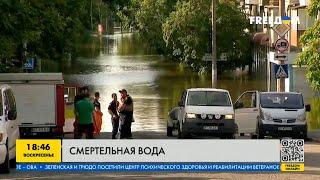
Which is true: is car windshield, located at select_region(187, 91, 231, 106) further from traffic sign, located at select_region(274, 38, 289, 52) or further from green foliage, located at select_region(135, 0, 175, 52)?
green foliage, located at select_region(135, 0, 175, 52)

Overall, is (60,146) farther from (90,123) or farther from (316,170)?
(90,123)

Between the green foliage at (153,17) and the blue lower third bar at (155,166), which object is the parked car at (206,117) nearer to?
the blue lower third bar at (155,166)

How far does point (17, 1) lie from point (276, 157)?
1244 centimetres

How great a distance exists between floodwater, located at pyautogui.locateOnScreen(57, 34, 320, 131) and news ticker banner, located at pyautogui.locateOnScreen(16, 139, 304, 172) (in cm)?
2037

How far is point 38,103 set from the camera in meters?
26.3

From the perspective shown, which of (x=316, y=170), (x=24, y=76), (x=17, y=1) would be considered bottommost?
(x=316, y=170)

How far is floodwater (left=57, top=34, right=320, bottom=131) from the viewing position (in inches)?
1786

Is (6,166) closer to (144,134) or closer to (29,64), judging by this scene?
(144,134)

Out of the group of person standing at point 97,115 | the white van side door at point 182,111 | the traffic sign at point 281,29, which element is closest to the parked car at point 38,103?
the group of person standing at point 97,115

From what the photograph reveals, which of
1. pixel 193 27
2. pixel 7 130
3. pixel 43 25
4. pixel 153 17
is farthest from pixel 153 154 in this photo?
pixel 153 17

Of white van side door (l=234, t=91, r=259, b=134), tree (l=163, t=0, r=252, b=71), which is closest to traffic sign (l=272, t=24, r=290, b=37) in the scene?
white van side door (l=234, t=91, r=259, b=134)

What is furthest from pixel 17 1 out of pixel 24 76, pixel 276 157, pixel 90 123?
pixel 276 157

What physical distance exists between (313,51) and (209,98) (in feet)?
14.5

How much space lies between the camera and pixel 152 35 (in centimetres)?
9588
